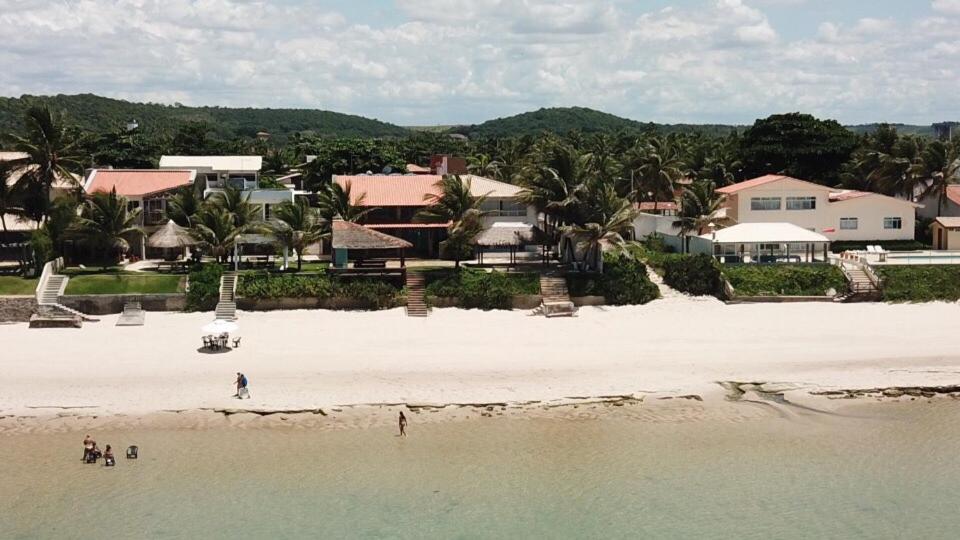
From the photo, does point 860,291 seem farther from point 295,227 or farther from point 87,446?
point 87,446

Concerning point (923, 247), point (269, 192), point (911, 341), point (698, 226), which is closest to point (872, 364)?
point (911, 341)

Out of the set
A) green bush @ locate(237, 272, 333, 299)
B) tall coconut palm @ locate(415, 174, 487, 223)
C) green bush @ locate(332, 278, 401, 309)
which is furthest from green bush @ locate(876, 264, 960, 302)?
green bush @ locate(237, 272, 333, 299)

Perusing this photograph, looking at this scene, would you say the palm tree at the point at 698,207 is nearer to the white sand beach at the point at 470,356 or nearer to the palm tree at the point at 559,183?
the palm tree at the point at 559,183

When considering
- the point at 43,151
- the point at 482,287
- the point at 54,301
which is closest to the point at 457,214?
the point at 482,287

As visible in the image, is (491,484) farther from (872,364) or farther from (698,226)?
(698,226)

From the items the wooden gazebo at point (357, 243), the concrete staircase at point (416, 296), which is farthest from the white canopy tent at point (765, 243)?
the wooden gazebo at point (357, 243)
